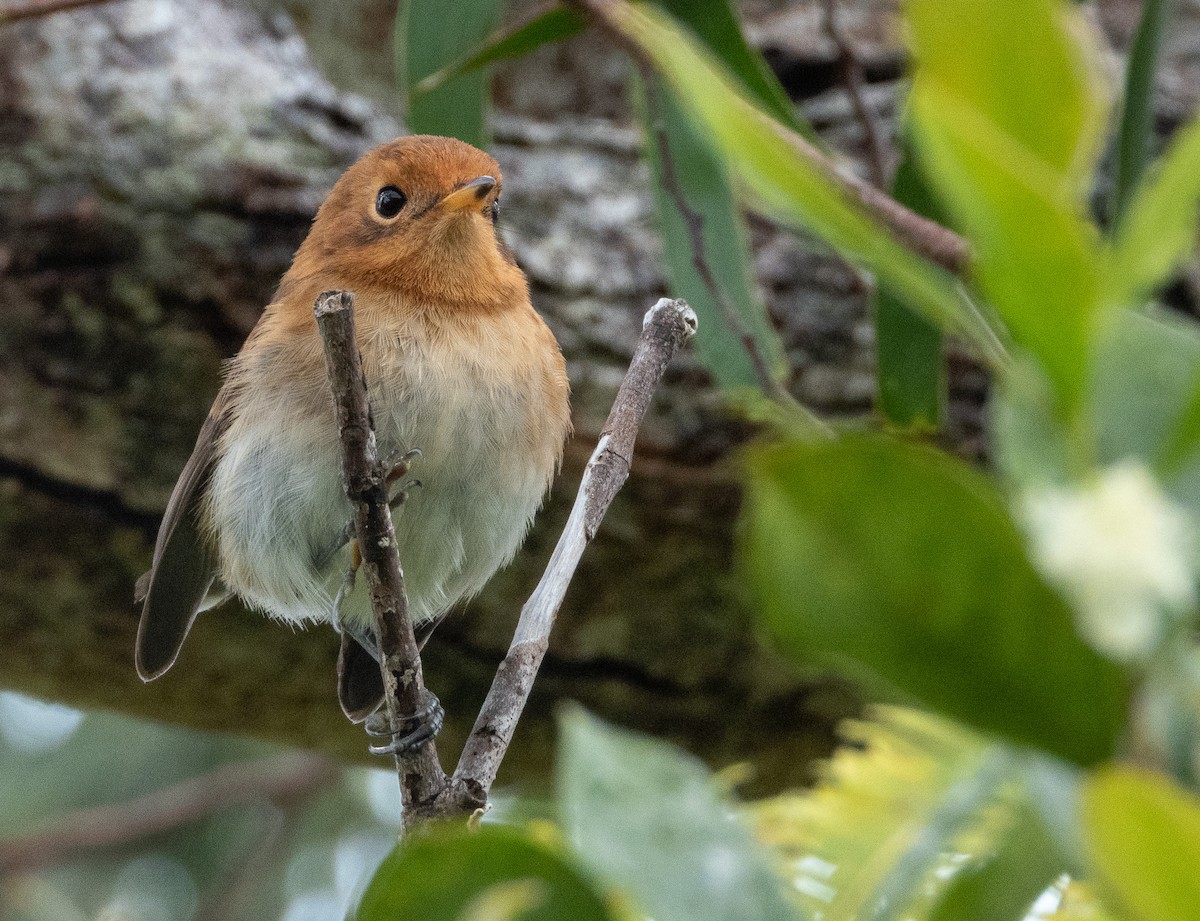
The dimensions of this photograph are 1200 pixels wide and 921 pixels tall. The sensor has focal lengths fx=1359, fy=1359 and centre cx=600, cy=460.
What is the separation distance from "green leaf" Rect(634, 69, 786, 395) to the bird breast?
0.51 m

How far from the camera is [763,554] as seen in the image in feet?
1.93

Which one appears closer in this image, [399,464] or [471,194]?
[399,464]

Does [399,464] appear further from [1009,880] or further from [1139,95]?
[1009,880]

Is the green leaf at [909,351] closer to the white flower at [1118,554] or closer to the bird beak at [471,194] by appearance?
the bird beak at [471,194]

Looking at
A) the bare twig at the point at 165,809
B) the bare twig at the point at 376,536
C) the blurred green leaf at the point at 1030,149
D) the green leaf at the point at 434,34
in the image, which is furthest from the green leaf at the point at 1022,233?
the bare twig at the point at 165,809

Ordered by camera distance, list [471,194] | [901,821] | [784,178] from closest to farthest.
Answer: [784,178] < [901,821] < [471,194]

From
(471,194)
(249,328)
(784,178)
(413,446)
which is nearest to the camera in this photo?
(784,178)

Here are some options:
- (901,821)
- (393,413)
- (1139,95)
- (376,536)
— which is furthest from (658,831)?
(393,413)

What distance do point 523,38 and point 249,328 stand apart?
1104 millimetres

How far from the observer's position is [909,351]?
101 inches

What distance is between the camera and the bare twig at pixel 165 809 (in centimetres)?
488

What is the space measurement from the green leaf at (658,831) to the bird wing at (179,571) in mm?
2499

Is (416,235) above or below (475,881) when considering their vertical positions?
below

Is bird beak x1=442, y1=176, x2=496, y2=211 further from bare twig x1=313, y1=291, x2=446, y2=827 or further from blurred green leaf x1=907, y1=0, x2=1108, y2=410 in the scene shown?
blurred green leaf x1=907, y1=0, x2=1108, y2=410
